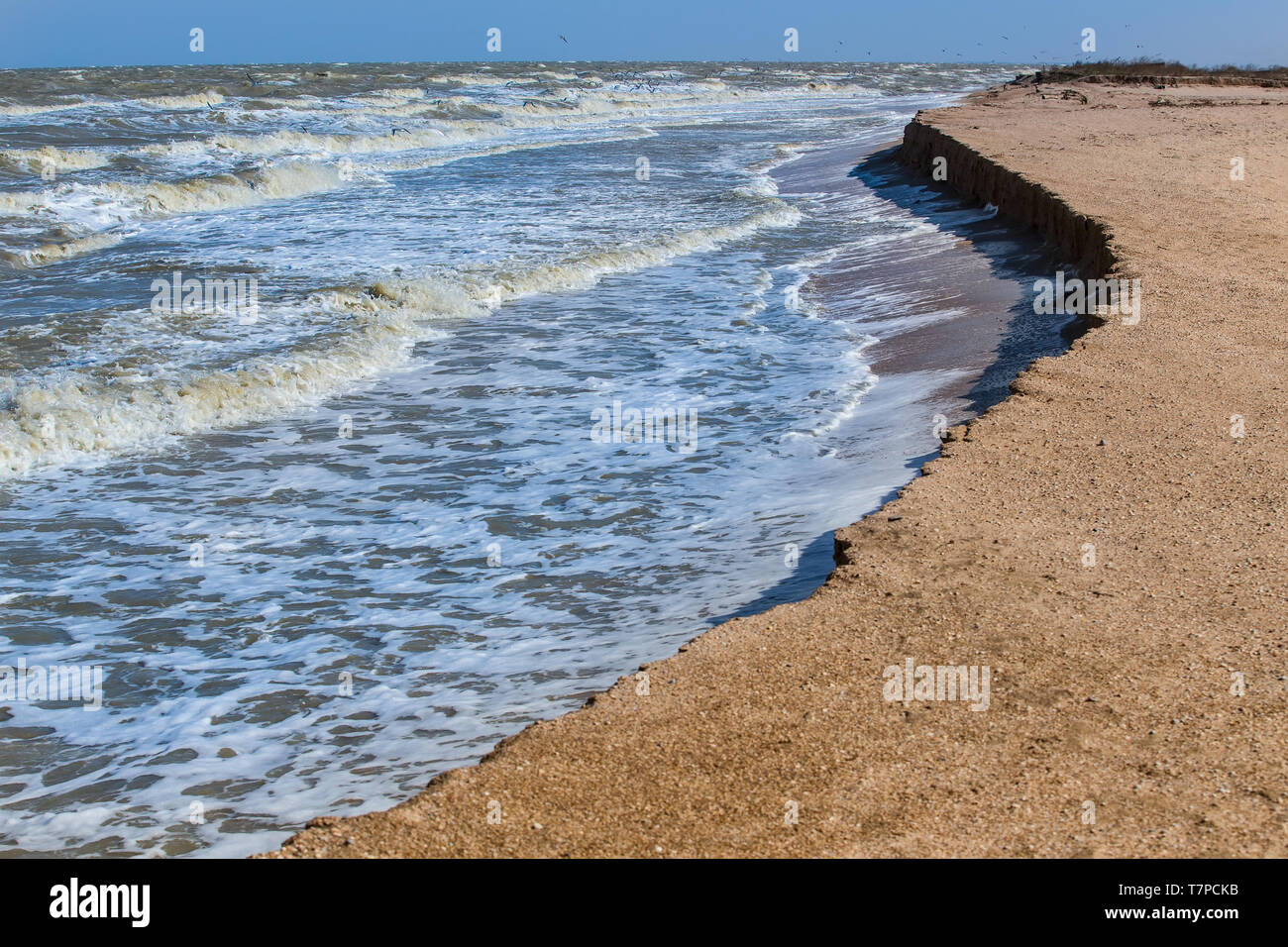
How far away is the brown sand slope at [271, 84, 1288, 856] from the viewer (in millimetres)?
2773

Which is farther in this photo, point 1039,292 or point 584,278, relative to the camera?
point 584,278

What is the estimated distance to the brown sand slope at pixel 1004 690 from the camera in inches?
109

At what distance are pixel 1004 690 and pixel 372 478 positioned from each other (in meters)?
4.27

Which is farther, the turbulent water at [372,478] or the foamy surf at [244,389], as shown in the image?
the foamy surf at [244,389]

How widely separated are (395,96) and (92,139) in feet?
68.9

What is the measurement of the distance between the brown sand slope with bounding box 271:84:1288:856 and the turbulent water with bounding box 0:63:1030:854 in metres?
0.63

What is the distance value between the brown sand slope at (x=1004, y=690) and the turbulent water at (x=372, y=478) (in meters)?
0.63
